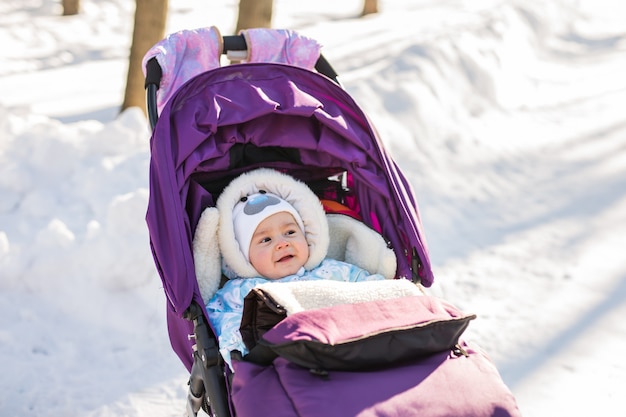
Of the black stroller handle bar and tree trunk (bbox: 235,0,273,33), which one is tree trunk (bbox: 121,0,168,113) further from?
the black stroller handle bar

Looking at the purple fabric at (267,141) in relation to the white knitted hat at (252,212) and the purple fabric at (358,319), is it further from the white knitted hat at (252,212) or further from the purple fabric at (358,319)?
the purple fabric at (358,319)

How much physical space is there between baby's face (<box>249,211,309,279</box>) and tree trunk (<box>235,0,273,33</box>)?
126 inches

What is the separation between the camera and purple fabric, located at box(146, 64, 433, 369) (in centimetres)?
291

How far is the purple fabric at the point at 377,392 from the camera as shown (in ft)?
7.02

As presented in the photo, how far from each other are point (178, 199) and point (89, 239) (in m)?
1.74

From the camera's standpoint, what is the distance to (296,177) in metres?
3.43

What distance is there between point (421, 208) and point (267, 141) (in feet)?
8.37

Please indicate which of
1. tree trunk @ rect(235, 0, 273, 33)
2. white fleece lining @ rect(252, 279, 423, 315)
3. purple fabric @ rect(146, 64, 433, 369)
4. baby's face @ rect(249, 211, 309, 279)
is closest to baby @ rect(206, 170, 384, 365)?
baby's face @ rect(249, 211, 309, 279)

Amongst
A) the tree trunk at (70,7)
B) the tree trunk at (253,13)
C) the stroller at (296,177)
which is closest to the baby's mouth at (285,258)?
the stroller at (296,177)

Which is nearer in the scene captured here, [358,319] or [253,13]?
[358,319]

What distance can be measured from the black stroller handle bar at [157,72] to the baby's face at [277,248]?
580mm

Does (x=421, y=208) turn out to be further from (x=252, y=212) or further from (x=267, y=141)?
(x=252, y=212)

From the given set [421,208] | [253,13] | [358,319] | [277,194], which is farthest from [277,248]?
[253,13]

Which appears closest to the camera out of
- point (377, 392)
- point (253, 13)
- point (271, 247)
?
point (377, 392)
